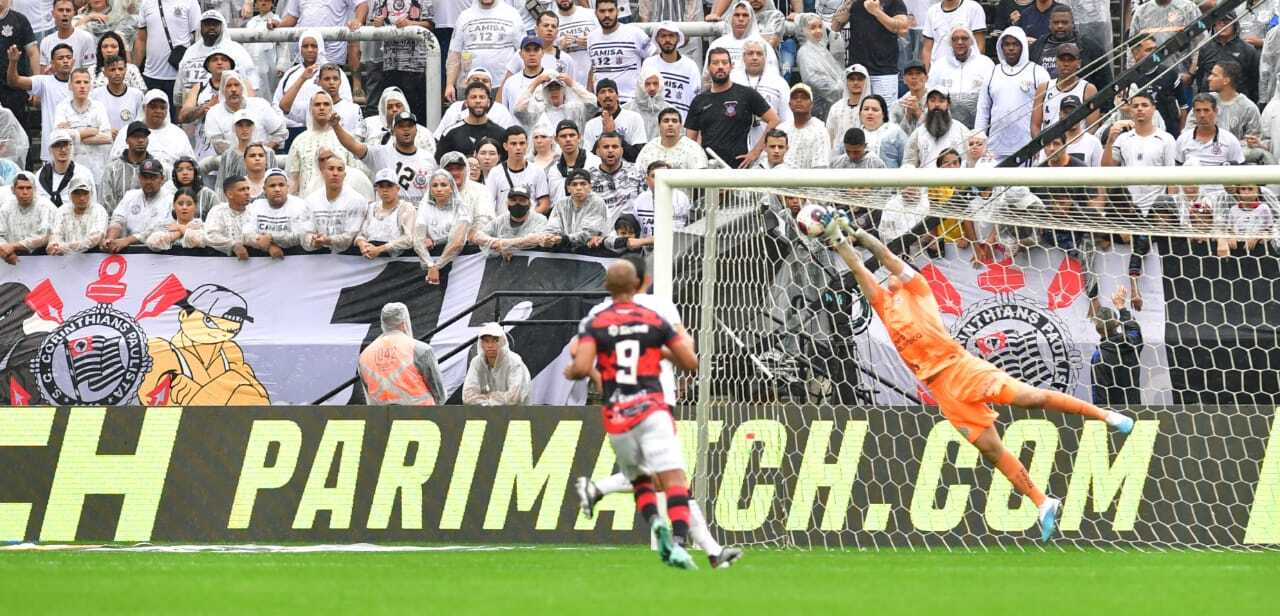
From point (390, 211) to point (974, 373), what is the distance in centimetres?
661

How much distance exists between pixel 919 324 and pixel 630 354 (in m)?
3.45

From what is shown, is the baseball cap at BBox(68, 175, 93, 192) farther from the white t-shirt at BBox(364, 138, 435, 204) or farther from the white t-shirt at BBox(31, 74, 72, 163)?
the white t-shirt at BBox(364, 138, 435, 204)

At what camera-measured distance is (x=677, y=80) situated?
19938 mm

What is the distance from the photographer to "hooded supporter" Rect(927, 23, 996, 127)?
19078 millimetres

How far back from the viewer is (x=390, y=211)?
58.2 feet

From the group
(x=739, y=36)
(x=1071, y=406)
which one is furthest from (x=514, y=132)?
(x=1071, y=406)

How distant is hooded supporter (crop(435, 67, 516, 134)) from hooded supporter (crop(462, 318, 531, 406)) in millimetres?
3876

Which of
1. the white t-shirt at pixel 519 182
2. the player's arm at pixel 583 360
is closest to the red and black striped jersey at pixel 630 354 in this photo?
the player's arm at pixel 583 360

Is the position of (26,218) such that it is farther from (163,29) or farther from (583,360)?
(583,360)

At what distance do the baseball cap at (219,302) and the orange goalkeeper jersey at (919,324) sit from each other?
645 centimetres

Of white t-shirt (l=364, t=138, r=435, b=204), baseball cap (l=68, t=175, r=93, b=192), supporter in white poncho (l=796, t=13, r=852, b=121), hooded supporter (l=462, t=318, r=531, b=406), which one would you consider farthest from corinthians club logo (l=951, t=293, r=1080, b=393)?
baseball cap (l=68, t=175, r=93, b=192)

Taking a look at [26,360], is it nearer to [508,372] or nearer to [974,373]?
[508,372]

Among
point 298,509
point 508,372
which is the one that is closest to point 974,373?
point 508,372

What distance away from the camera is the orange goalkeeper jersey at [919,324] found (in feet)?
44.5
